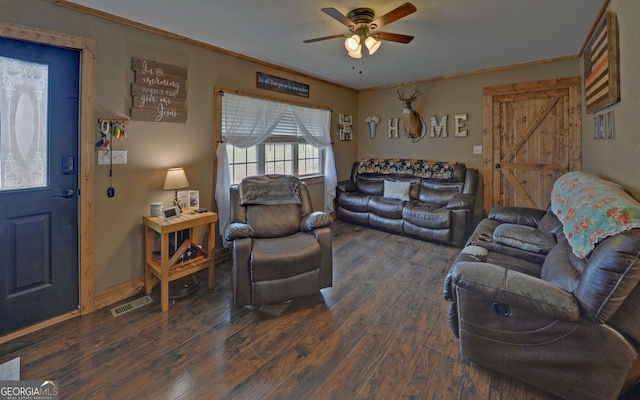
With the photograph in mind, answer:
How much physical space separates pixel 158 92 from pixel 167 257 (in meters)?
1.59

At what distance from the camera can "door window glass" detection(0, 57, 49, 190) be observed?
2.06 m

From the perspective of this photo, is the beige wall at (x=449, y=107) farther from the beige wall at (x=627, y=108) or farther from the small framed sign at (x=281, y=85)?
the beige wall at (x=627, y=108)

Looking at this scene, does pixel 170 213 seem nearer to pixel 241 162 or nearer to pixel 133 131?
pixel 133 131

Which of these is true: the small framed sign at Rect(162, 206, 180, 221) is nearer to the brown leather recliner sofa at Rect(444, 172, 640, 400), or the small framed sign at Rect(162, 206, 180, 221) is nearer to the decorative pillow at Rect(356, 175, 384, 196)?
the brown leather recliner sofa at Rect(444, 172, 640, 400)

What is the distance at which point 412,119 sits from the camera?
5.04 meters

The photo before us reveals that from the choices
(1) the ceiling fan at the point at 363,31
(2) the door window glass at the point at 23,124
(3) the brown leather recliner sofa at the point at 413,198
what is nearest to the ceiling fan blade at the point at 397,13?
(1) the ceiling fan at the point at 363,31

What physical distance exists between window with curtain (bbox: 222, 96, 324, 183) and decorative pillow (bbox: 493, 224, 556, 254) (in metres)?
2.96

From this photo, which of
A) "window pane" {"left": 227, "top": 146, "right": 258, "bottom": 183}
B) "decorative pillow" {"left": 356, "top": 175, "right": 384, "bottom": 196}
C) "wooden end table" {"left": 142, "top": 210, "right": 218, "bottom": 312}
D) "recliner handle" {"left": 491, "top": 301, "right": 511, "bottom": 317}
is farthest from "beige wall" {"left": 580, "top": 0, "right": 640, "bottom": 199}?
"window pane" {"left": 227, "top": 146, "right": 258, "bottom": 183}

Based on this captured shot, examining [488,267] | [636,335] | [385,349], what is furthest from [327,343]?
[636,335]

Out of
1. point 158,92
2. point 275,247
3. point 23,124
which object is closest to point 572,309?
point 275,247

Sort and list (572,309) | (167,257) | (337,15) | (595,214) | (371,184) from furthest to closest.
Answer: (371,184)
(167,257)
(337,15)
(595,214)
(572,309)

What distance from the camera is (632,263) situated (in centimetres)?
125

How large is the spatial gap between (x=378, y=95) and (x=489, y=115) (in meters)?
2.00

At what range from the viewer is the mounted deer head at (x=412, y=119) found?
16.4 feet
